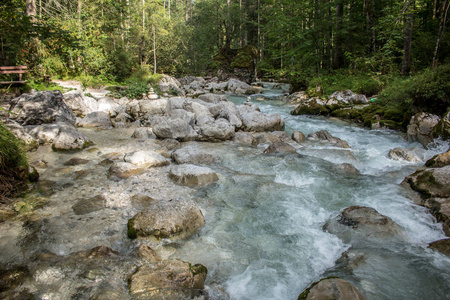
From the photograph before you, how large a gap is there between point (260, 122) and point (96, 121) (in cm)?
693

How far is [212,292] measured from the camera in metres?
3.18

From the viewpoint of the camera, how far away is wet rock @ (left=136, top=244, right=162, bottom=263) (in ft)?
11.8

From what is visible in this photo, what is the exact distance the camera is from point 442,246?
3879 mm

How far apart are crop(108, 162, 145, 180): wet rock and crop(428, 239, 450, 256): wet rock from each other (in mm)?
5754

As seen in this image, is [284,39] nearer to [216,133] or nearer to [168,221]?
[216,133]

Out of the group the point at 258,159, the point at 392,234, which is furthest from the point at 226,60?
the point at 392,234

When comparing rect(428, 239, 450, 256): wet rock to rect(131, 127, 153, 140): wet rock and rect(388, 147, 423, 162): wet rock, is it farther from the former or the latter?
rect(131, 127, 153, 140): wet rock

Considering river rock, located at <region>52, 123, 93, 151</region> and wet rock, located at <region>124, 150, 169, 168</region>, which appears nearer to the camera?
wet rock, located at <region>124, 150, 169, 168</region>

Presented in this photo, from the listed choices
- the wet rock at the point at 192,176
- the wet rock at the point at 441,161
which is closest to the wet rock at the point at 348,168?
the wet rock at the point at 441,161

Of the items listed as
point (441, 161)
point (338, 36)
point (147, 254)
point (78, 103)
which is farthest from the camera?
point (338, 36)

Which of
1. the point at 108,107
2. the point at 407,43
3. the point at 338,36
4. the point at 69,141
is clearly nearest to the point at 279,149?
the point at 69,141

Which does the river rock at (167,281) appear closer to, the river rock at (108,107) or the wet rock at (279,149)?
the wet rock at (279,149)

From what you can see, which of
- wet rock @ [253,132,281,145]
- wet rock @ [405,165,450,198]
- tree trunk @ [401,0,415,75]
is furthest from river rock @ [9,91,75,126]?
tree trunk @ [401,0,415,75]

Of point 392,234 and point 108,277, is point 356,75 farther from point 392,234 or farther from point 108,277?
point 108,277
